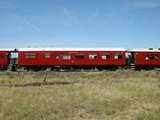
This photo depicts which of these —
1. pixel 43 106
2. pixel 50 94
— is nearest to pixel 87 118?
pixel 43 106

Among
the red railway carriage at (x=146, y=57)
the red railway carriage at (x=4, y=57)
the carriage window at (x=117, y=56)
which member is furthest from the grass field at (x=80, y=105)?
the red railway carriage at (x=146, y=57)

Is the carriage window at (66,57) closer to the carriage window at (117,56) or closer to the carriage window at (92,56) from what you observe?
the carriage window at (92,56)

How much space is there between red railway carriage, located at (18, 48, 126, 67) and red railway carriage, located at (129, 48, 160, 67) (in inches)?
120

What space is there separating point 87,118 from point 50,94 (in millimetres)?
5783

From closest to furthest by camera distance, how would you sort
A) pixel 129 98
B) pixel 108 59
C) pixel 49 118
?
1. pixel 49 118
2. pixel 129 98
3. pixel 108 59

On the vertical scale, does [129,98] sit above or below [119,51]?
below

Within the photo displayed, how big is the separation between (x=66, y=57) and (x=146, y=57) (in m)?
11.1

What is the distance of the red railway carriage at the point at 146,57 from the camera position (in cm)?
4597

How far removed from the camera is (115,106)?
1494 centimetres

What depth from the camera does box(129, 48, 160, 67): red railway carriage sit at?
1810 inches

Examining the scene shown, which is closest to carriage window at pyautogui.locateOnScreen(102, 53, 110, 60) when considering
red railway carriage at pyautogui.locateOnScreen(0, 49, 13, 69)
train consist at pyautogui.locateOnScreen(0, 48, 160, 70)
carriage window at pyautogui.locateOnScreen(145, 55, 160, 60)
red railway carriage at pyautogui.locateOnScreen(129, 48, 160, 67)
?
train consist at pyautogui.locateOnScreen(0, 48, 160, 70)

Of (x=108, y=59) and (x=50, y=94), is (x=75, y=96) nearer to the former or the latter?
(x=50, y=94)

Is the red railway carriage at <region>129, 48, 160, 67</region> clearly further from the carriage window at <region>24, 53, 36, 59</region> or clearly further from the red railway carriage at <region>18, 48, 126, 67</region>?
the carriage window at <region>24, 53, 36, 59</region>

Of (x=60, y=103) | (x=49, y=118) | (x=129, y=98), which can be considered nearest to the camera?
(x=49, y=118)
